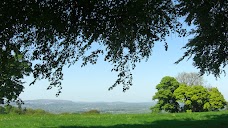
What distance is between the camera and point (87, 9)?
32.6ft

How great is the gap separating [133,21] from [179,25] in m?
2.68

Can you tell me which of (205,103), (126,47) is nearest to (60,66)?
(126,47)

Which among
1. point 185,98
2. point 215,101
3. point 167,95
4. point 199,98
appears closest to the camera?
point 215,101

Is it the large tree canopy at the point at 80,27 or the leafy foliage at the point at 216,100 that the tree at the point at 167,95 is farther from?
the large tree canopy at the point at 80,27

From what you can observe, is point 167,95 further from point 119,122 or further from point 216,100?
point 119,122

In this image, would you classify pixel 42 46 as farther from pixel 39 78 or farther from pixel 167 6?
pixel 167 6

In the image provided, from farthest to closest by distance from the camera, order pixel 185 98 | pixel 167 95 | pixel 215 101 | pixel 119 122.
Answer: pixel 167 95, pixel 185 98, pixel 215 101, pixel 119 122

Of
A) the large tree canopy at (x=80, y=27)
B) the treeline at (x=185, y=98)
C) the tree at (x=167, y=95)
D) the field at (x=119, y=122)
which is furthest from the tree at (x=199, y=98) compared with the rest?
the large tree canopy at (x=80, y=27)

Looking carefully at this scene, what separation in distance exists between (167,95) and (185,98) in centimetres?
284

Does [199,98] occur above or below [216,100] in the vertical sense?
above

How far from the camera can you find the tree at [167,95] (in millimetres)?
51019

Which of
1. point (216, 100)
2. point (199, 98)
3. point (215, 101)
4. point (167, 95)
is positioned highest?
point (167, 95)

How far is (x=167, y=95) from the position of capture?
168 feet

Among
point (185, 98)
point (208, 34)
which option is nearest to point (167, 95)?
point (185, 98)
